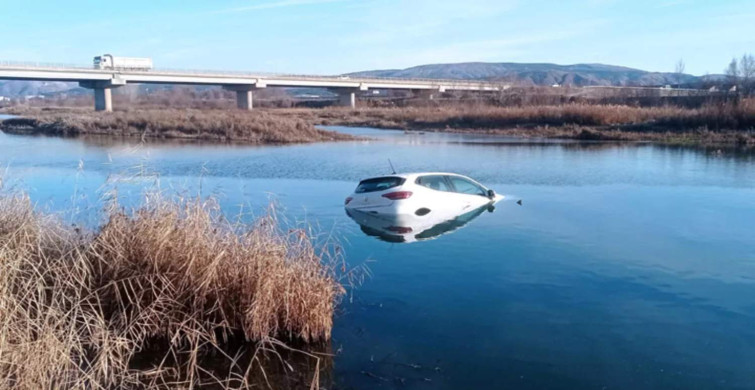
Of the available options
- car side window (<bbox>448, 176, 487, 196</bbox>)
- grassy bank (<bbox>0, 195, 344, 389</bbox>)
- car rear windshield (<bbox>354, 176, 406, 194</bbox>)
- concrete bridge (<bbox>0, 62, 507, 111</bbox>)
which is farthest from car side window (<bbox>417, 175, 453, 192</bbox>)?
concrete bridge (<bbox>0, 62, 507, 111</bbox>)

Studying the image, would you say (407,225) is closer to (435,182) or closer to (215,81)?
(435,182)

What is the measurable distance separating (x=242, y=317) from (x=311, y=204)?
1228 centimetres

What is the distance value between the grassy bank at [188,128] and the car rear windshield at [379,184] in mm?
33434

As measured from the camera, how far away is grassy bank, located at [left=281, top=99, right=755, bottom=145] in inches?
2142

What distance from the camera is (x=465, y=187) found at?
2114 cm

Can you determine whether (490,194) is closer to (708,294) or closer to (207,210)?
(708,294)

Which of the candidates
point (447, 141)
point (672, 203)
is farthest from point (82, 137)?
point (672, 203)

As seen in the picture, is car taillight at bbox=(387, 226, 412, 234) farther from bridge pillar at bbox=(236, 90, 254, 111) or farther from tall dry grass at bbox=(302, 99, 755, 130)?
bridge pillar at bbox=(236, 90, 254, 111)

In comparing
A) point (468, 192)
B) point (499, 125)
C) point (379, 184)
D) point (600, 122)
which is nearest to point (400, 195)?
point (379, 184)

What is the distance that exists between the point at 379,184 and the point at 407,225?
155 cm

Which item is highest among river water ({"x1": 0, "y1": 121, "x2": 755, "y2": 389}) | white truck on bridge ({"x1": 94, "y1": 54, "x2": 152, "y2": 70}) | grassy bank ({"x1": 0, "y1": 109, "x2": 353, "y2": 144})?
white truck on bridge ({"x1": 94, "y1": 54, "x2": 152, "y2": 70})

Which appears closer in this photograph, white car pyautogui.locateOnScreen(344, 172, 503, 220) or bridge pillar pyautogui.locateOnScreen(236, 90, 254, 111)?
white car pyautogui.locateOnScreen(344, 172, 503, 220)

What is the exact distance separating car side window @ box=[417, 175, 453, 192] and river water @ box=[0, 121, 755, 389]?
124cm

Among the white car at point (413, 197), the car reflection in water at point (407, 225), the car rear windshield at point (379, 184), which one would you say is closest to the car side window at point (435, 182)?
the white car at point (413, 197)
